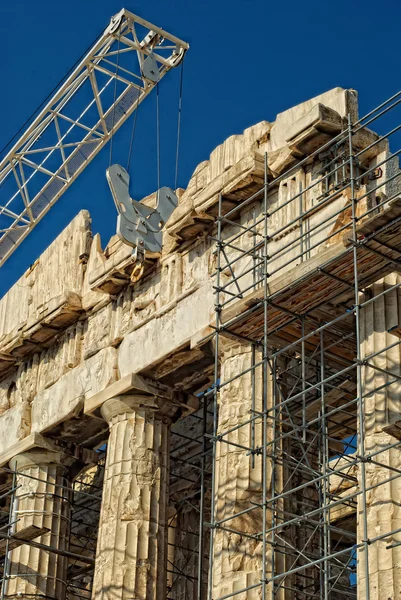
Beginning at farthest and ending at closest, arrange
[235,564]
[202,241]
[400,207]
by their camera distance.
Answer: [202,241] < [235,564] < [400,207]

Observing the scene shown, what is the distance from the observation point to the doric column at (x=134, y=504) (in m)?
25.0

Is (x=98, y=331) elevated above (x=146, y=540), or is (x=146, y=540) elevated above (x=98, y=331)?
(x=98, y=331)

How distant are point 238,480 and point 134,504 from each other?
290cm

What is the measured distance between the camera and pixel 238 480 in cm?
2334

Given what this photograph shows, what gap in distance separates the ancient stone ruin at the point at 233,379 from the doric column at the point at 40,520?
0.13ft

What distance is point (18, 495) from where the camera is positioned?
28.7 metres

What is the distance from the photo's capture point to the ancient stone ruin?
21.8 meters

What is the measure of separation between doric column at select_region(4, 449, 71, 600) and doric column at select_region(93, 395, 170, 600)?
2280mm

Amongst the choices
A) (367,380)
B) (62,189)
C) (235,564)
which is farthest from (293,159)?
(62,189)

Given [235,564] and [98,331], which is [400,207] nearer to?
[235,564]

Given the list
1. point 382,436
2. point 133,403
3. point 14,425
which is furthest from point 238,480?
point 14,425

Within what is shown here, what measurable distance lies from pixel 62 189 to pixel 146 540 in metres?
12.8

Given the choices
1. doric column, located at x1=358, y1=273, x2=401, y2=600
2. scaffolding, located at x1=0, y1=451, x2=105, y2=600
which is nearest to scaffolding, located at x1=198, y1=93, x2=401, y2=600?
doric column, located at x1=358, y1=273, x2=401, y2=600

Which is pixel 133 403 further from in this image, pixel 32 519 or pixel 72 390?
pixel 32 519
